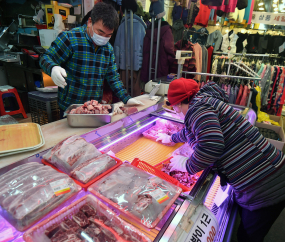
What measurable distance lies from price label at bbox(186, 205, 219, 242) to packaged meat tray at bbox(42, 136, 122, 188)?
658 millimetres

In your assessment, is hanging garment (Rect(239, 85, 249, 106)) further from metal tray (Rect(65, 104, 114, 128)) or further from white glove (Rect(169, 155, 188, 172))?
metal tray (Rect(65, 104, 114, 128))

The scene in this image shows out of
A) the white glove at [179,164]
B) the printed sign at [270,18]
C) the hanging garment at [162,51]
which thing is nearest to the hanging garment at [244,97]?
Answer: the hanging garment at [162,51]

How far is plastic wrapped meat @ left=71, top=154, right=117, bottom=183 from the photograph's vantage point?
129 cm

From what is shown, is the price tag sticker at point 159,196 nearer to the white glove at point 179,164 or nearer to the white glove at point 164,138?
the white glove at point 179,164

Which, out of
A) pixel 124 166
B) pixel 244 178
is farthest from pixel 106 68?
pixel 244 178

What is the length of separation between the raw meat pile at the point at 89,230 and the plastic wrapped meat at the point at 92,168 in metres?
0.23

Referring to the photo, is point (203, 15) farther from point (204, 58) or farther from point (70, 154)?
point (70, 154)

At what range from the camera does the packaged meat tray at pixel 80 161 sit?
4.28ft

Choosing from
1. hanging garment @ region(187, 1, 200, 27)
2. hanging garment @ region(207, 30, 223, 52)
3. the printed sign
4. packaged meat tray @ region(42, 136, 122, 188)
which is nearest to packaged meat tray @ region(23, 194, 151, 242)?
packaged meat tray @ region(42, 136, 122, 188)

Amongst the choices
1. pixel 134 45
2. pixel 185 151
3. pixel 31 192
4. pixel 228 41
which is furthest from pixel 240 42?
pixel 31 192

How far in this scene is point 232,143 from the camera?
149 centimetres

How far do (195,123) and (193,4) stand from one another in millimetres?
6144

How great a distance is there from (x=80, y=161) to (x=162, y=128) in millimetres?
1323

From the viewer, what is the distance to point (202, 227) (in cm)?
116
